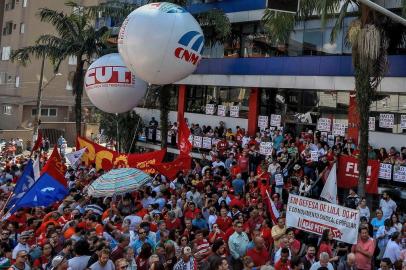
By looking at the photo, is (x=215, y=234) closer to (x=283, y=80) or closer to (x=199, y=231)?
(x=199, y=231)

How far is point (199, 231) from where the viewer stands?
970 centimetres

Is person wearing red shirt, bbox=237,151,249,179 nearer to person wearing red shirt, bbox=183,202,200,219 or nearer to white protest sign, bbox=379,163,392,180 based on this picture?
white protest sign, bbox=379,163,392,180

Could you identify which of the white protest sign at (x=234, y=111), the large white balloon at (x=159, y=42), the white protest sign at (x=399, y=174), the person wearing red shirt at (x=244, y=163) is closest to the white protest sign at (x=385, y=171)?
the white protest sign at (x=399, y=174)

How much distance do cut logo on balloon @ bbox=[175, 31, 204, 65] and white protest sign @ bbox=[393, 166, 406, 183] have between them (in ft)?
21.0

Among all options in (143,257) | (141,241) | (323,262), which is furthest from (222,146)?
(323,262)

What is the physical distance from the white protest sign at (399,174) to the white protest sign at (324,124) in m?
5.09

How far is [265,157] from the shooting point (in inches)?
753

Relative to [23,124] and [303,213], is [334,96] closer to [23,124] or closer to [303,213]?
[303,213]

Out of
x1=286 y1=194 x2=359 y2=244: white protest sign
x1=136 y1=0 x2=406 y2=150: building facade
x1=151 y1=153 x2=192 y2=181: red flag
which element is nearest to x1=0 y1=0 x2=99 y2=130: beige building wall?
x1=136 y1=0 x2=406 y2=150: building facade

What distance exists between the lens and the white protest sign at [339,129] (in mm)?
20234

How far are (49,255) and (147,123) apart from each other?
820 inches

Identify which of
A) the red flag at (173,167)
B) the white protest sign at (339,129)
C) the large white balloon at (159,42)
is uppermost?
the large white balloon at (159,42)

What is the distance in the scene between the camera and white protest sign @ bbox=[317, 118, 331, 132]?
2075cm

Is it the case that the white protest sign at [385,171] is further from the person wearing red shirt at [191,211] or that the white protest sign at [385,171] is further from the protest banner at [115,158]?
the person wearing red shirt at [191,211]
